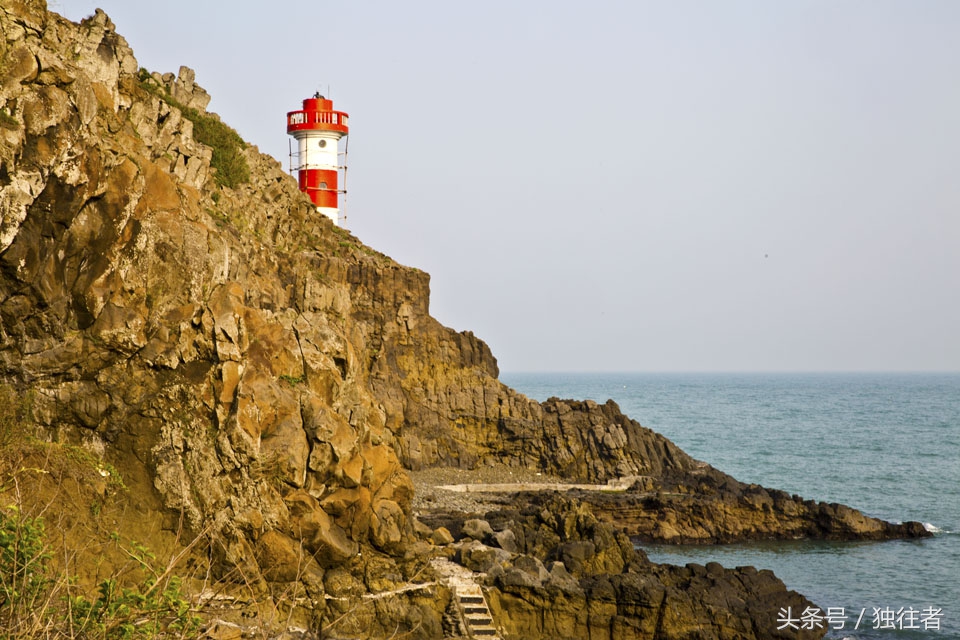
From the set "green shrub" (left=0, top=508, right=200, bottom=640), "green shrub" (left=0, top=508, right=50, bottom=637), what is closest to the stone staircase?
"green shrub" (left=0, top=508, right=200, bottom=640)

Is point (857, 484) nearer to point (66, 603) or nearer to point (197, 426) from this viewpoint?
point (197, 426)

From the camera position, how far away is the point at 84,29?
2970 centimetres

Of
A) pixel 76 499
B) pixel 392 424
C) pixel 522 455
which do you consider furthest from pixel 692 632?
pixel 522 455

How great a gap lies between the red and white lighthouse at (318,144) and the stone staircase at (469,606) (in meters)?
40.0

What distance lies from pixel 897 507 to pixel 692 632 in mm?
38392

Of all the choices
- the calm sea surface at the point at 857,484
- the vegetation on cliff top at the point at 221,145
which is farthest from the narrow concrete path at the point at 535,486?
the vegetation on cliff top at the point at 221,145

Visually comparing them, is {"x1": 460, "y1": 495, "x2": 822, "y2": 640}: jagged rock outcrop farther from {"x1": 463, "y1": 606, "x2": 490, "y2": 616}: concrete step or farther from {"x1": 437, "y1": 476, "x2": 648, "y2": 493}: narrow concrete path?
{"x1": 437, "y1": 476, "x2": 648, "y2": 493}: narrow concrete path

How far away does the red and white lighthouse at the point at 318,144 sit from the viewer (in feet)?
214

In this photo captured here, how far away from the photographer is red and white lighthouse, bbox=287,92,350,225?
214 feet

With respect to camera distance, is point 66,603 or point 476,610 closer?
point 66,603

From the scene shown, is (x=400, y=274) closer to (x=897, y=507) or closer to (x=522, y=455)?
(x=522, y=455)

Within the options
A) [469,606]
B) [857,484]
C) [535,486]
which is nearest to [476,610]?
[469,606]

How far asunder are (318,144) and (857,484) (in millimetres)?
43285

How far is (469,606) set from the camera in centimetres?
2806
